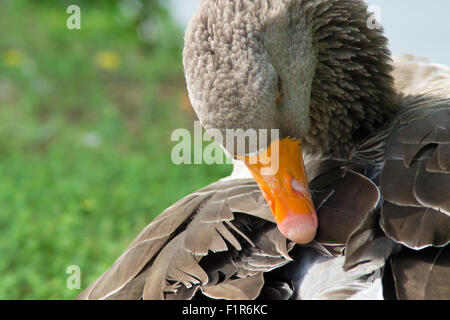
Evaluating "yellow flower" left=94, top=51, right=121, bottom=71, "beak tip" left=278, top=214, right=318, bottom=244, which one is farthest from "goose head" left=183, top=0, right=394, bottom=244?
"yellow flower" left=94, top=51, right=121, bottom=71

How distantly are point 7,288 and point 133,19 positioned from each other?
477 centimetres

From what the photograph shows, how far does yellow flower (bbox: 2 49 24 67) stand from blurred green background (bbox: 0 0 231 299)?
17 millimetres

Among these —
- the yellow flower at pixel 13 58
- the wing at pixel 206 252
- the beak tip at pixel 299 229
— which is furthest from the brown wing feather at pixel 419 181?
the yellow flower at pixel 13 58

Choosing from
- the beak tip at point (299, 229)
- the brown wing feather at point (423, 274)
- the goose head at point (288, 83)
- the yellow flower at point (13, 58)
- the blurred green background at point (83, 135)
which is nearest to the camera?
the brown wing feather at point (423, 274)

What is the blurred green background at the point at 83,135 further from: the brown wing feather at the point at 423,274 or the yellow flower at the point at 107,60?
the brown wing feather at the point at 423,274

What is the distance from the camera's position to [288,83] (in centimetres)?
290

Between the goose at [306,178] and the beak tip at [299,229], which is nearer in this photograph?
the goose at [306,178]

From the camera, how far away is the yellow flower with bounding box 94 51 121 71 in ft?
24.2

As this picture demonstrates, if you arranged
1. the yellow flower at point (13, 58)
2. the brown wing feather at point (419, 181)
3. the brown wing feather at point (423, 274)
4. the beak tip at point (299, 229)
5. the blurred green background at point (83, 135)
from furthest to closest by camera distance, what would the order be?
the yellow flower at point (13, 58) → the blurred green background at point (83, 135) → the beak tip at point (299, 229) → the brown wing feather at point (419, 181) → the brown wing feather at point (423, 274)

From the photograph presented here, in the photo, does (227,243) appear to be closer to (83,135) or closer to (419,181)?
(419,181)

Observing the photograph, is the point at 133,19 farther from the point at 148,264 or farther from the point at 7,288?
the point at 148,264

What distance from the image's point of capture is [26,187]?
5184 mm

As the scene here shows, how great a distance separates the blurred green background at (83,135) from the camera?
171 inches

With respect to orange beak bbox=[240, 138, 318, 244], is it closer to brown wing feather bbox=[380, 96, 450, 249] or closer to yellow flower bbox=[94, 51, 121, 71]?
brown wing feather bbox=[380, 96, 450, 249]
